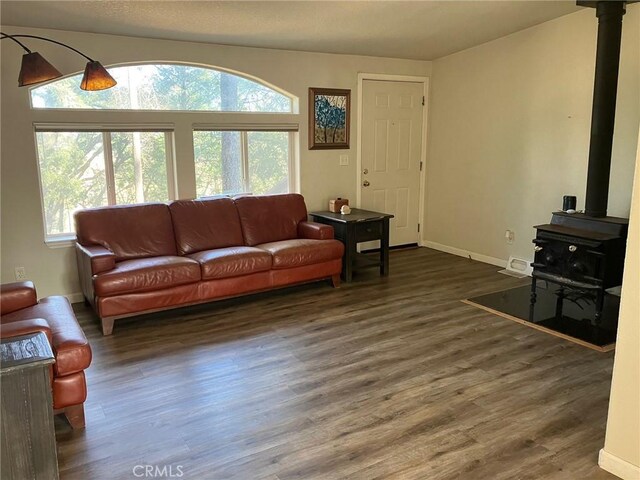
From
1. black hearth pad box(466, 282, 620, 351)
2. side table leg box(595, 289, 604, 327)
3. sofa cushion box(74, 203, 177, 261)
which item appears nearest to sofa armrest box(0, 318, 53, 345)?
sofa cushion box(74, 203, 177, 261)

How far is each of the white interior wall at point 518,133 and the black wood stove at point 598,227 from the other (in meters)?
0.36

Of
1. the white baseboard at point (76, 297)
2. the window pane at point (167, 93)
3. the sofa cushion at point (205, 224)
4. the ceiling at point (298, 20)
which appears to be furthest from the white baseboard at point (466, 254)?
the white baseboard at point (76, 297)

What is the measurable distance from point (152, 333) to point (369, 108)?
358cm

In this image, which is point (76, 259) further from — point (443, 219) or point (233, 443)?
point (443, 219)

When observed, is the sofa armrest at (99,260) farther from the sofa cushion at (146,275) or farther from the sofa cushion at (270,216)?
the sofa cushion at (270,216)

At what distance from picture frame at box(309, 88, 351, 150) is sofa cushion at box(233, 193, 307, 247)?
79cm

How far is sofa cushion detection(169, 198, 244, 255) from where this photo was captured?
4.41 metres

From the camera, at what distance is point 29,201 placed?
412 centimetres

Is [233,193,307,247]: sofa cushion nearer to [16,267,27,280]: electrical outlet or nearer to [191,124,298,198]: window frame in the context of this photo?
[191,124,298,198]: window frame

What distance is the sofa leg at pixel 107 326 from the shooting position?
3639mm

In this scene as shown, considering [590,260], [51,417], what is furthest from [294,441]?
[590,260]

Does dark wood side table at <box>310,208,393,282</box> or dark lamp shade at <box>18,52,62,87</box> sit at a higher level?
dark lamp shade at <box>18,52,62,87</box>
